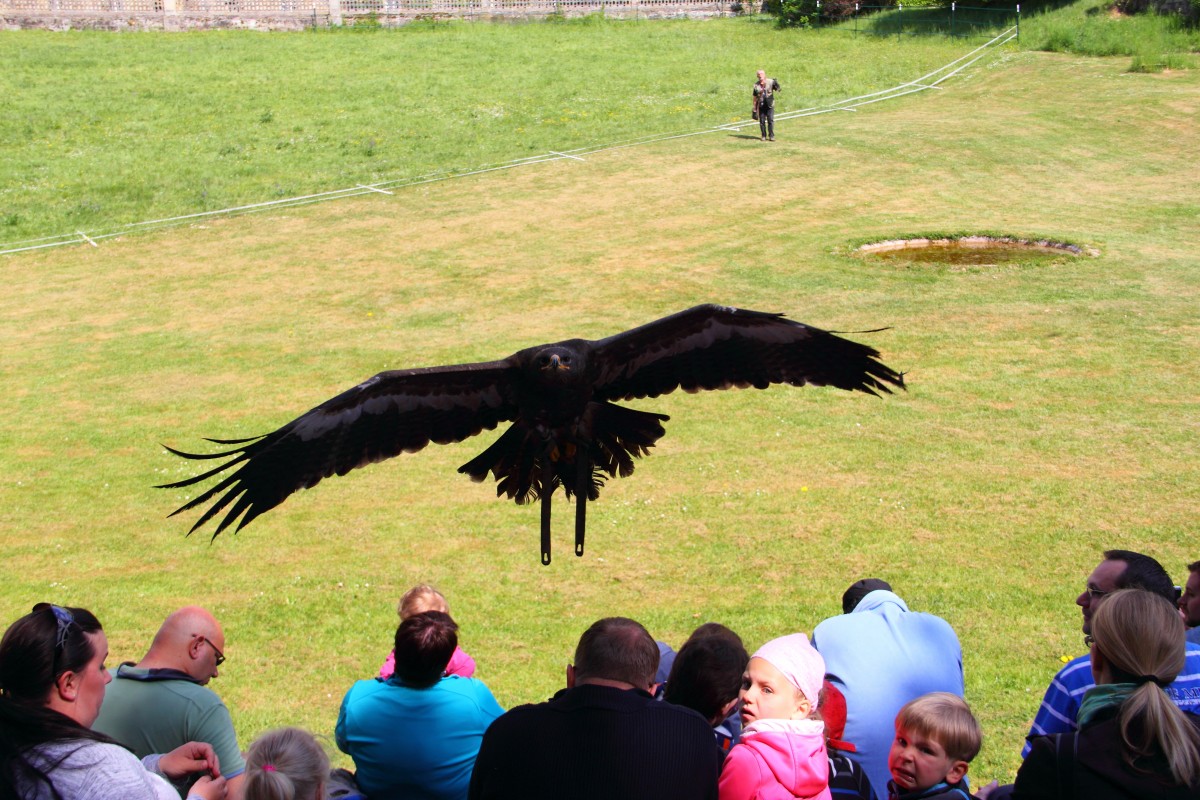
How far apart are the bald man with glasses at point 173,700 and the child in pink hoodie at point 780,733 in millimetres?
1798

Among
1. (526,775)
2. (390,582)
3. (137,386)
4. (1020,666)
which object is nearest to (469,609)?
Result: (390,582)

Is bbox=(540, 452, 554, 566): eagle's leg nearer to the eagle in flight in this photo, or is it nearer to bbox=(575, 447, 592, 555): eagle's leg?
the eagle in flight

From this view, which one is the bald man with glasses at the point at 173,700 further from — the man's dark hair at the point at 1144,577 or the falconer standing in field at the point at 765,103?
the falconer standing in field at the point at 765,103

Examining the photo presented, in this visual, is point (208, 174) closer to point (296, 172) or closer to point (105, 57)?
point (296, 172)

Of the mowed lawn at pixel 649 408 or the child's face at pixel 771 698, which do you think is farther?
the mowed lawn at pixel 649 408

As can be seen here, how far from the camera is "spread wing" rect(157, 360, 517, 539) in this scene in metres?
5.69

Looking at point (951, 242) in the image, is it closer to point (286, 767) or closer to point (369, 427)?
point (369, 427)

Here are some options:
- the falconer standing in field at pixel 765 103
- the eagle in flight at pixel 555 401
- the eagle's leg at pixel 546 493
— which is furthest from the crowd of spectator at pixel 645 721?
the falconer standing in field at pixel 765 103

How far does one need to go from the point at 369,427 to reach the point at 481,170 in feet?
55.6

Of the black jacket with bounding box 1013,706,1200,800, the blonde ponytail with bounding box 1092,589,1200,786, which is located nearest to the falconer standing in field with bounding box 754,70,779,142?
the blonde ponytail with bounding box 1092,589,1200,786

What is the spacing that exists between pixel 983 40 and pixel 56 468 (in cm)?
2880

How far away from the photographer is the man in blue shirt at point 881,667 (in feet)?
14.0

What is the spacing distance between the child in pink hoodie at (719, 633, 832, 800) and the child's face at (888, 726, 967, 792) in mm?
268

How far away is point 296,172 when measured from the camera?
2269cm
